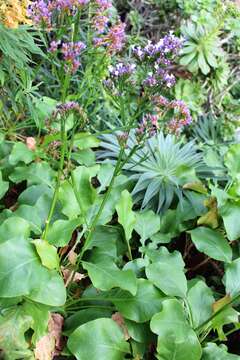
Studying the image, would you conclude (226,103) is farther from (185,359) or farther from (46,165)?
(185,359)

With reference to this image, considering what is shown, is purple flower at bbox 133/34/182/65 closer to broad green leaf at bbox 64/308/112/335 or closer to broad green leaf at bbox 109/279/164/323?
broad green leaf at bbox 109/279/164/323

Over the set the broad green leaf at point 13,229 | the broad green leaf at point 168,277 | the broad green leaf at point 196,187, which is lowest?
the broad green leaf at point 168,277

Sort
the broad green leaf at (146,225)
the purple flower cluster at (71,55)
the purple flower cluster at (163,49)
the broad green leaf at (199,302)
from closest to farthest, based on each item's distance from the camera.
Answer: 1. the purple flower cluster at (71,55)
2. the purple flower cluster at (163,49)
3. the broad green leaf at (199,302)
4. the broad green leaf at (146,225)

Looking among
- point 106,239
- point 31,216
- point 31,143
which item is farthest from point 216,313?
point 31,143

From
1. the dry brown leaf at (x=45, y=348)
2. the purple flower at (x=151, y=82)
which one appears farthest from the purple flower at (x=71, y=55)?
the dry brown leaf at (x=45, y=348)

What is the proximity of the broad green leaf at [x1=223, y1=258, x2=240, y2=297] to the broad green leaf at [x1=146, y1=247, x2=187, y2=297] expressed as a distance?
170 millimetres

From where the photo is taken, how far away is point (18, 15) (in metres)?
1.51

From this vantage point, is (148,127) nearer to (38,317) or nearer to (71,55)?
(71,55)

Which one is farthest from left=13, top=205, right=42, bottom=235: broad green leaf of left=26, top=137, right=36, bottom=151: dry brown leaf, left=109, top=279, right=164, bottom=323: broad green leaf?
left=26, top=137, right=36, bottom=151: dry brown leaf

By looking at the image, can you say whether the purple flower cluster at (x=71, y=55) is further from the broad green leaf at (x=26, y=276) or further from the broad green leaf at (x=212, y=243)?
the broad green leaf at (x=212, y=243)

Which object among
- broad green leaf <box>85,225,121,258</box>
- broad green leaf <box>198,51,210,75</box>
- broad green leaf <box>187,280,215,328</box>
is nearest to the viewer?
broad green leaf <box>187,280,215,328</box>

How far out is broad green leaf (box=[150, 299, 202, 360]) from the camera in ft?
4.40

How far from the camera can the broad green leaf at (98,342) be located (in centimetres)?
135

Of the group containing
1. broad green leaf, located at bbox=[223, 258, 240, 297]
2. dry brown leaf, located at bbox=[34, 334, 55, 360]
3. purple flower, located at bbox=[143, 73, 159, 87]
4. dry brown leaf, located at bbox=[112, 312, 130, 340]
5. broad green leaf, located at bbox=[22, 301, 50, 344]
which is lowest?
dry brown leaf, located at bbox=[112, 312, 130, 340]
